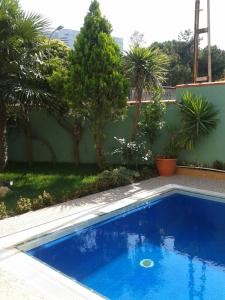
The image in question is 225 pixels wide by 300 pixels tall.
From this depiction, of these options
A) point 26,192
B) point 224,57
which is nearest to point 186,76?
point 224,57

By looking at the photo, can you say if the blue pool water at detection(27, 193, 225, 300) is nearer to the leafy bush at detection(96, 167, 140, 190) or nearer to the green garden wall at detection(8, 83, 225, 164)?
the leafy bush at detection(96, 167, 140, 190)

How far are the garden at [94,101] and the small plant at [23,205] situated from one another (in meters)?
0.43

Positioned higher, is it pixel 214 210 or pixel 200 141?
pixel 200 141

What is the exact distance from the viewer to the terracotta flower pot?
9.97 meters

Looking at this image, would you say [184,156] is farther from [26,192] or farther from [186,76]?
[186,76]

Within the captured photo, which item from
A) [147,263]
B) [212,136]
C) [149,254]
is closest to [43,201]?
[149,254]

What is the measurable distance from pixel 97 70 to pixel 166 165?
3.60m

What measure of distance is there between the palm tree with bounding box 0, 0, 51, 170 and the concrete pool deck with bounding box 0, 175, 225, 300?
3680 mm

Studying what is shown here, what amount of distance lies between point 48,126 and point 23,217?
704 centimetres

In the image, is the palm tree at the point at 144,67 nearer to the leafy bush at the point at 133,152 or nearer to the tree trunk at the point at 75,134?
the leafy bush at the point at 133,152

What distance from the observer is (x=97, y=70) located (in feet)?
29.6

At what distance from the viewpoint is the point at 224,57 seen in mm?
40562

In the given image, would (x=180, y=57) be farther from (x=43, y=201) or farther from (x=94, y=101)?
(x=43, y=201)

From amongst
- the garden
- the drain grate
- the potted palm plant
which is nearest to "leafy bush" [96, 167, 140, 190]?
the garden
